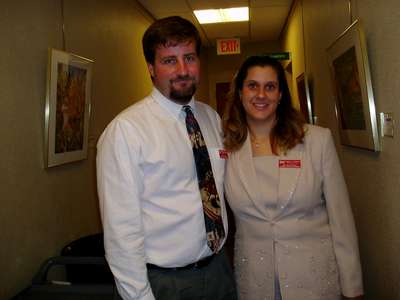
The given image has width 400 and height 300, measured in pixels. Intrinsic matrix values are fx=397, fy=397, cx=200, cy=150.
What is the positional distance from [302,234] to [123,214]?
758 mm

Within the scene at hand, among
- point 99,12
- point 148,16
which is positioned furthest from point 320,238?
point 148,16

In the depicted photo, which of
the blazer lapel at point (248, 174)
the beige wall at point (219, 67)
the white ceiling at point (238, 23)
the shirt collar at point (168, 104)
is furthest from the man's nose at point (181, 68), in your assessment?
the beige wall at point (219, 67)

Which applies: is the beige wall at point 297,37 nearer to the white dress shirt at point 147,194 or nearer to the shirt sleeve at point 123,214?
the white dress shirt at point 147,194

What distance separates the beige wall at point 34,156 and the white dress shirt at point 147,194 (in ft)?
2.50

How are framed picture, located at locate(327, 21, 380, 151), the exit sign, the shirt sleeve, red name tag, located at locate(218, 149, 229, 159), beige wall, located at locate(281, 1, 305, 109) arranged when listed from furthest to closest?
the exit sign → beige wall, located at locate(281, 1, 305, 109) → framed picture, located at locate(327, 21, 380, 151) → red name tag, located at locate(218, 149, 229, 159) → the shirt sleeve

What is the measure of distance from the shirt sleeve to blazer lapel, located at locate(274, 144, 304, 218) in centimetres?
60

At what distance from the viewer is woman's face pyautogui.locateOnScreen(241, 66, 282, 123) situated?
181cm

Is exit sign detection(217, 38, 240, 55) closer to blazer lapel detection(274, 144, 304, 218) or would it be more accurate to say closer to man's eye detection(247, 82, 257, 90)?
man's eye detection(247, 82, 257, 90)

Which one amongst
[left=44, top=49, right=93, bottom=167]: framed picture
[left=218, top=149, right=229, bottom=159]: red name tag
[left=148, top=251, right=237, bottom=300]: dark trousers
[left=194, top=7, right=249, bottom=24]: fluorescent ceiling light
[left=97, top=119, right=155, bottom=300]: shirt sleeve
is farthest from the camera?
[left=194, top=7, right=249, bottom=24]: fluorescent ceiling light

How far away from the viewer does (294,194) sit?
65.9 inches

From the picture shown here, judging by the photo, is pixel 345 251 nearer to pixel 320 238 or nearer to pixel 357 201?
pixel 320 238

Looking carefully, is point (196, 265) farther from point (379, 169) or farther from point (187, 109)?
point (379, 169)

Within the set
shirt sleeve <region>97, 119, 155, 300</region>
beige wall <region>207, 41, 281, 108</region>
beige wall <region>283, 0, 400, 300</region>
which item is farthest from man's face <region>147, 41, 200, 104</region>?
beige wall <region>207, 41, 281, 108</region>

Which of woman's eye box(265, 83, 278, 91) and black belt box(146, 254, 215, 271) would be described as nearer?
black belt box(146, 254, 215, 271)
